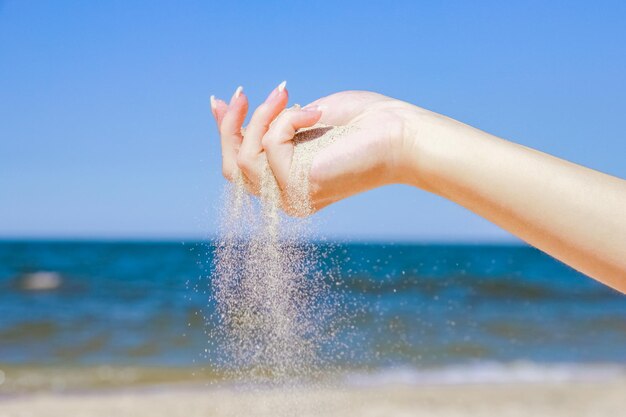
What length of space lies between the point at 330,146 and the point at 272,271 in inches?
21.3

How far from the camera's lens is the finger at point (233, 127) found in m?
1.86

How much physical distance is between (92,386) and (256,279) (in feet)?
21.9

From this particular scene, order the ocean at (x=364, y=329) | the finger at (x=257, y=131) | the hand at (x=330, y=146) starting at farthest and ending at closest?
the ocean at (x=364, y=329) < the finger at (x=257, y=131) < the hand at (x=330, y=146)

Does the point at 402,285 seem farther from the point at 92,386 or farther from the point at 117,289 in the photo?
the point at 92,386

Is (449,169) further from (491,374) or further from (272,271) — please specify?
(491,374)

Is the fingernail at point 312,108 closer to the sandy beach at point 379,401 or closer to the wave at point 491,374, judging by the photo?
the sandy beach at point 379,401

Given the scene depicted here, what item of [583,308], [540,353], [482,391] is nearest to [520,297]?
[583,308]

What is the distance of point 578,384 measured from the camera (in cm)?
847

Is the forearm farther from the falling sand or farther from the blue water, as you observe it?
the blue water

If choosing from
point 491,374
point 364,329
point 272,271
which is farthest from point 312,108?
point 364,329

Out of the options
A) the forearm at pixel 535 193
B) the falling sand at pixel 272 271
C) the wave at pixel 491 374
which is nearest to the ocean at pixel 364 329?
the wave at pixel 491 374

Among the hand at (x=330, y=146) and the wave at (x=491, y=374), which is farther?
the wave at (x=491, y=374)

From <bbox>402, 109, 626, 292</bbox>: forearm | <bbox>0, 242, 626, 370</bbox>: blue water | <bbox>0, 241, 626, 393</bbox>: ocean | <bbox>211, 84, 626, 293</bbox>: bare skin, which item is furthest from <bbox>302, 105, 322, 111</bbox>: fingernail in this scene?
<bbox>0, 242, 626, 370</bbox>: blue water

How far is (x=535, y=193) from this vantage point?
1.43 metres
